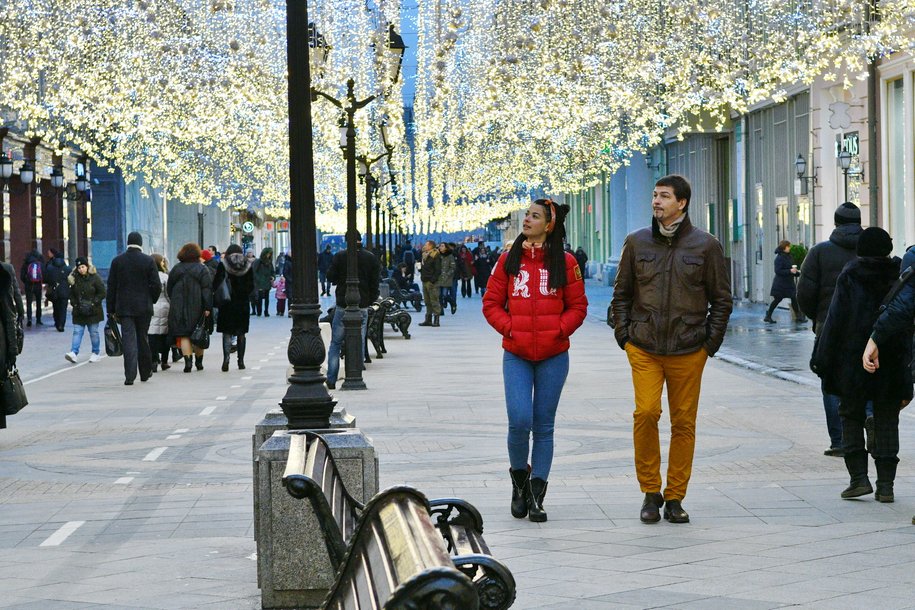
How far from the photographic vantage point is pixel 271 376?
69.6ft

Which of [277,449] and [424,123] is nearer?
[277,449]

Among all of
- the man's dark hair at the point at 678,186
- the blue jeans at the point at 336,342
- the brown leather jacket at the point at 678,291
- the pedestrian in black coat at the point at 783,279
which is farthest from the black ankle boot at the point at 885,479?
the pedestrian in black coat at the point at 783,279

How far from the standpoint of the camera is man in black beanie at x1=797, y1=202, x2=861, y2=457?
1170cm

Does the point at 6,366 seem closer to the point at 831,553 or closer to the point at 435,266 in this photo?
the point at 831,553

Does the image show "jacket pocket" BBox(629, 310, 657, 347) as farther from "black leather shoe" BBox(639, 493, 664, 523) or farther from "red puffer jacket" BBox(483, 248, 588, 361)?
"black leather shoe" BBox(639, 493, 664, 523)

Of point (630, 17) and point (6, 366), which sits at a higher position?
point (630, 17)

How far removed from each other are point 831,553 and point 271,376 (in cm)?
1409

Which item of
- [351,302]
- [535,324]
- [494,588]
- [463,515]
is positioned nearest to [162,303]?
[351,302]

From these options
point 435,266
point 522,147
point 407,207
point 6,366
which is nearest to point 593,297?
point 522,147

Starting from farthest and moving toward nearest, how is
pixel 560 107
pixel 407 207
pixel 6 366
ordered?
pixel 407 207 < pixel 560 107 < pixel 6 366

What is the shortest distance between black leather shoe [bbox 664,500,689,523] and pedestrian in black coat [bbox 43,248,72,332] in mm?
27420

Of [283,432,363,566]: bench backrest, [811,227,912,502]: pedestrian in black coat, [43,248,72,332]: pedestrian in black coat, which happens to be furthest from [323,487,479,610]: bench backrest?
[43,248,72,332]: pedestrian in black coat

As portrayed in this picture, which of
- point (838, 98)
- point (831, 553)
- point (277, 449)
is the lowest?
point (831, 553)

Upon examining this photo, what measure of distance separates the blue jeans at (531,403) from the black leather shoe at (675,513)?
0.74 m
